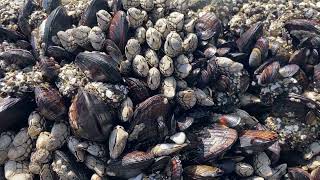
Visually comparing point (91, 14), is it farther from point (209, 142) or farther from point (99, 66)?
Result: point (209, 142)

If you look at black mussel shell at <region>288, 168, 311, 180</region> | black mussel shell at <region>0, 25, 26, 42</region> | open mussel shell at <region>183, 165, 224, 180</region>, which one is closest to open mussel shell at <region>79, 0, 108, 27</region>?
black mussel shell at <region>0, 25, 26, 42</region>

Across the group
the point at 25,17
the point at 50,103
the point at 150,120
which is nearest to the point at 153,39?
the point at 150,120

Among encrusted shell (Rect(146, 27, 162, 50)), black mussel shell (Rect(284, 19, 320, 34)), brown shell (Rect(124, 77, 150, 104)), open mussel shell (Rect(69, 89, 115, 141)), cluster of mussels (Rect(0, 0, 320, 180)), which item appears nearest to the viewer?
open mussel shell (Rect(69, 89, 115, 141))

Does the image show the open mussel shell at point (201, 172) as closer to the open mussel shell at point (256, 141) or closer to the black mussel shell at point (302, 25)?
the open mussel shell at point (256, 141)

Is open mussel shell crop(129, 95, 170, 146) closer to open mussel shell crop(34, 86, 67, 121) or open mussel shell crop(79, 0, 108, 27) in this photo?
open mussel shell crop(34, 86, 67, 121)

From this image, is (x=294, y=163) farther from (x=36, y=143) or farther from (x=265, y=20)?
(x=36, y=143)

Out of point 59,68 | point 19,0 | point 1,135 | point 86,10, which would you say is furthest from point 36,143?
point 19,0

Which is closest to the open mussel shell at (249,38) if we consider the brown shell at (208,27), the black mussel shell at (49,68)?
the brown shell at (208,27)
